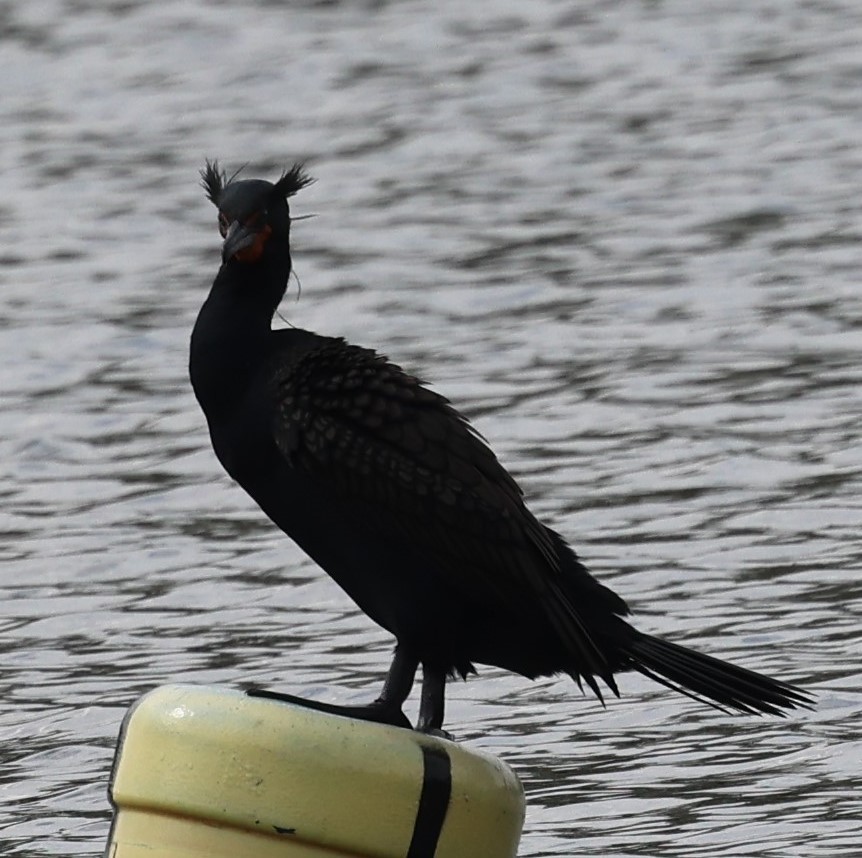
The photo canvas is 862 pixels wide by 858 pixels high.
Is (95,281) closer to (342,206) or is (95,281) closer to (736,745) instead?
(342,206)

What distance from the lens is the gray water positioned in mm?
8125

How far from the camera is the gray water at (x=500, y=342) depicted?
8.12 meters

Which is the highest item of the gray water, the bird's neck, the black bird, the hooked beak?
the hooked beak

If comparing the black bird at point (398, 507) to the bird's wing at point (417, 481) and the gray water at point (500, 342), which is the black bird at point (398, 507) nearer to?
the bird's wing at point (417, 481)

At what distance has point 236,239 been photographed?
6.41 meters

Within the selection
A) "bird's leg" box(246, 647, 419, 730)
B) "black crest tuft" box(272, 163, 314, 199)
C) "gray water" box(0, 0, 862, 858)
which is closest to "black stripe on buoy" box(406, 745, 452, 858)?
"bird's leg" box(246, 647, 419, 730)

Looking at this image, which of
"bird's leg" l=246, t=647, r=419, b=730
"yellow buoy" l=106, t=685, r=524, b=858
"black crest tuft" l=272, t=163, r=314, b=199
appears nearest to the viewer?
"yellow buoy" l=106, t=685, r=524, b=858

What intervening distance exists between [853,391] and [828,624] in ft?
9.75

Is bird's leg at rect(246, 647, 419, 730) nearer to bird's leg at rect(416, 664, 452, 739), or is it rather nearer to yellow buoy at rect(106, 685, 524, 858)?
bird's leg at rect(416, 664, 452, 739)

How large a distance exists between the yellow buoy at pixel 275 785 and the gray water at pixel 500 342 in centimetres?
134

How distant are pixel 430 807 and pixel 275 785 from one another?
1.16ft

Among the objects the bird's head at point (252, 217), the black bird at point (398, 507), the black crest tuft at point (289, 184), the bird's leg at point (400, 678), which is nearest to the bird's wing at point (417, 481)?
the black bird at point (398, 507)

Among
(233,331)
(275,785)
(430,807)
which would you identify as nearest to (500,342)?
(233,331)

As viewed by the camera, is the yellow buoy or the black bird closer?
the yellow buoy
